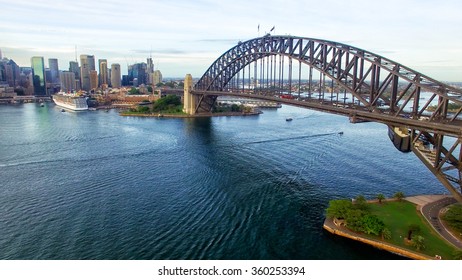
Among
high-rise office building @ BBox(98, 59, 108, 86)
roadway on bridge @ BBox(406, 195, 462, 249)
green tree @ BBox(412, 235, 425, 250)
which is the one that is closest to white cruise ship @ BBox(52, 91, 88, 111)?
high-rise office building @ BBox(98, 59, 108, 86)

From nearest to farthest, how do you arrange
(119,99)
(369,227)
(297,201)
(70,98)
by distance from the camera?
1. (369,227)
2. (297,201)
3. (70,98)
4. (119,99)

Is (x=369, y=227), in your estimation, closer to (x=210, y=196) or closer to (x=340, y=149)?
(x=210, y=196)

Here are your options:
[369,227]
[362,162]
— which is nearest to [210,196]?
[369,227]

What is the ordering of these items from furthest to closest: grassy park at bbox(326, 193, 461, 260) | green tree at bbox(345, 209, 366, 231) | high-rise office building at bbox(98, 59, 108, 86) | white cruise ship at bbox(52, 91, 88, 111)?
high-rise office building at bbox(98, 59, 108, 86) → white cruise ship at bbox(52, 91, 88, 111) → green tree at bbox(345, 209, 366, 231) → grassy park at bbox(326, 193, 461, 260)

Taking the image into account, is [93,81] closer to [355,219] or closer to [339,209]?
[339,209]

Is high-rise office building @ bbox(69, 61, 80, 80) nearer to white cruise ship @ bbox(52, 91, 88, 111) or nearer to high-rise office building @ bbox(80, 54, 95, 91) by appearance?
high-rise office building @ bbox(80, 54, 95, 91)

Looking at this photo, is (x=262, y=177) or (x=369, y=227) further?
(x=262, y=177)
